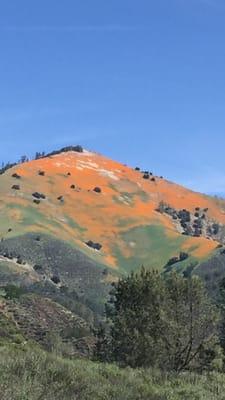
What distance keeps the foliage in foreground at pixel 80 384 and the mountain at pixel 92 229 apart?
60.9 metres

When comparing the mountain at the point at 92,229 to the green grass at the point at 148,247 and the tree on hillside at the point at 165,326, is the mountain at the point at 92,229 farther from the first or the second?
the tree on hillside at the point at 165,326

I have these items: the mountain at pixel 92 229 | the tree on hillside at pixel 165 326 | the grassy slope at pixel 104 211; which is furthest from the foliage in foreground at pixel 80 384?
the grassy slope at pixel 104 211

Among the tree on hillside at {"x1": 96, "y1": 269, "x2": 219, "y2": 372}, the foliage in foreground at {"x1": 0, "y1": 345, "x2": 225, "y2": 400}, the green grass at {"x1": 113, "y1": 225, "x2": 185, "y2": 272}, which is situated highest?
the green grass at {"x1": 113, "y1": 225, "x2": 185, "y2": 272}

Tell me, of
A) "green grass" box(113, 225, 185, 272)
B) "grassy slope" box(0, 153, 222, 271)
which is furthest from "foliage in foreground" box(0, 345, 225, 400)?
"green grass" box(113, 225, 185, 272)

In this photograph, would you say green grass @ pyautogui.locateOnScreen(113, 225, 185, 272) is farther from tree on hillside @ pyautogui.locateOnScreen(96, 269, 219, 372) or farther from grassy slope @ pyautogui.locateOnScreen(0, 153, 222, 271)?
tree on hillside @ pyautogui.locateOnScreen(96, 269, 219, 372)

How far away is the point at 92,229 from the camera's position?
151 metres

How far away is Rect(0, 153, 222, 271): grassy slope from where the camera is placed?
446 feet

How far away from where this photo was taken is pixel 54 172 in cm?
17562

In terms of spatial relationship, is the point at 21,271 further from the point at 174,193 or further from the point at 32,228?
the point at 174,193

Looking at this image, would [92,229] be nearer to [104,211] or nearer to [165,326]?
[104,211]

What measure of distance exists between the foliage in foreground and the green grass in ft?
374

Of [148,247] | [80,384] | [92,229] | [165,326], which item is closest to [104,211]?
[92,229]

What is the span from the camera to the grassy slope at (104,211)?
136000mm

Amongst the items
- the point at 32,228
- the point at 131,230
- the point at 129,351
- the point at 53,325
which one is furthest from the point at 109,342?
the point at 131,230
